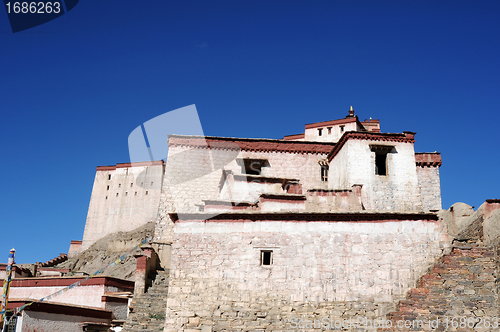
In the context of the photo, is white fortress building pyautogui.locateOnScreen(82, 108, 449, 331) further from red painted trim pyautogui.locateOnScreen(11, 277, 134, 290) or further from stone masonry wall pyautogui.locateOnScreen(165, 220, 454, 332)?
red painted trim pyautogui.locateOnScreen(11, 277, 134, 290)

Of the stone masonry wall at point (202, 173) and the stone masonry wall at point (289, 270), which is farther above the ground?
the stone masonry wall at point (202, 173)

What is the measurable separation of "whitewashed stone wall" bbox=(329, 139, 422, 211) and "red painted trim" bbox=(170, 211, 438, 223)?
23.1ft

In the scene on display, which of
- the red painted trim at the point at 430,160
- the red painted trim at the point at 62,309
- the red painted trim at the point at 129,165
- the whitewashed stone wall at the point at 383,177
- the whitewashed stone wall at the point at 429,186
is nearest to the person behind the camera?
the red painted trim at the point at 62,309

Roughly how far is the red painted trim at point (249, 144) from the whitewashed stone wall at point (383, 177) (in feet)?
8.73

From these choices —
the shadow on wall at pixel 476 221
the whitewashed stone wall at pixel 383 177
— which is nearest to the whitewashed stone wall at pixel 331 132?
the whitewashed stone wall at pixel 383 177

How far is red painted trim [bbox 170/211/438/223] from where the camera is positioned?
585 inches

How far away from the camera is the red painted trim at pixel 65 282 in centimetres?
1966

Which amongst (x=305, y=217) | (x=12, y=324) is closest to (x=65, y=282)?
(x=12, y=324)

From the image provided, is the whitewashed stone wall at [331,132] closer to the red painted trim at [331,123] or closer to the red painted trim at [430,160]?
the red painted trim at [331,123]

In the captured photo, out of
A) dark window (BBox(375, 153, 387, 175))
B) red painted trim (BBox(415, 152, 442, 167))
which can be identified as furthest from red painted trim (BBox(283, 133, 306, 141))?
dark window (BBox(375, 153, 387, 175))

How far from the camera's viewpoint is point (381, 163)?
23797 mm

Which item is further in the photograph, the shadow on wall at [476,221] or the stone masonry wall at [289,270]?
the shadow on wall at [476,221]

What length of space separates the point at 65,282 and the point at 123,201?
102ft

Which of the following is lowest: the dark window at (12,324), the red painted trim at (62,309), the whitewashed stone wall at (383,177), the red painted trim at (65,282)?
the dark window at (12,324)
